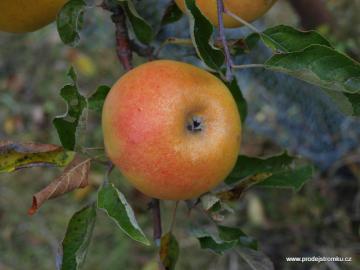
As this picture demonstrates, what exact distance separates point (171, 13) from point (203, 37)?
0.17 metres

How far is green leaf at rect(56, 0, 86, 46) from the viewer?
0.65m

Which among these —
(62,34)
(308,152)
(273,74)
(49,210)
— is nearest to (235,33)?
(273,74)

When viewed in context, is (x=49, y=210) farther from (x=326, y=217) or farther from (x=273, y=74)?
(x=273, y=74)

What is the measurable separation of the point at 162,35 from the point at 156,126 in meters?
0.35

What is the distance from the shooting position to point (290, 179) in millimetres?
760

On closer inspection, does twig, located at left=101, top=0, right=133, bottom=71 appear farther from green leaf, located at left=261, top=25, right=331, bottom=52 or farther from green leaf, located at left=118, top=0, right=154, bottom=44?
green leaf, located at left=261, top=25, right=331, bottom=52

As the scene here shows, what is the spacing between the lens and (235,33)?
938 millimetres

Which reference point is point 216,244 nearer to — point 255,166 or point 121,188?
point 255,166

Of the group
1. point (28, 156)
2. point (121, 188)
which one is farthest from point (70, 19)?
point (121, 188)

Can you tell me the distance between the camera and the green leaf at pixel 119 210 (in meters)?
0.57

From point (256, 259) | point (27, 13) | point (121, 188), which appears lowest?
point (121, 188)

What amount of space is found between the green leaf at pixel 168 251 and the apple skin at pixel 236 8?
28 cm

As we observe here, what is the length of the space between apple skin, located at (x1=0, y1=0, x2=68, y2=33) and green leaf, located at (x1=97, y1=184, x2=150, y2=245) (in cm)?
23

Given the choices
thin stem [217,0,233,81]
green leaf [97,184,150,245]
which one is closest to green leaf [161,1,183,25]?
thin stem [217,0,233,81]
